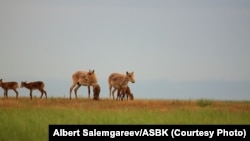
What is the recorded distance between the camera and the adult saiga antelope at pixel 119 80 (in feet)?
76.4

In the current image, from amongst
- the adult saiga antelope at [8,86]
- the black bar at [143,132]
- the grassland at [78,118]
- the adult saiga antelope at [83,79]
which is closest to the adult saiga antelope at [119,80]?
the adult saiga antelope at [83,79]

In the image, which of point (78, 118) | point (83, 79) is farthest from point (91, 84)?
point (78, 118)

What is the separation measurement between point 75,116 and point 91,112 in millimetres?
1111

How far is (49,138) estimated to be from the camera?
38.7 ft

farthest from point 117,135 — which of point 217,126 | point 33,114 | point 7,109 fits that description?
point 7,109

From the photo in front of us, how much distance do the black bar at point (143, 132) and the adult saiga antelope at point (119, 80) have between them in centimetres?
1090

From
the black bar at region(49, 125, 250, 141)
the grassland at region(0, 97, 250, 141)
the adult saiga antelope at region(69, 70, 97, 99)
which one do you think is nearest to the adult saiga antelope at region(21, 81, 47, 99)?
the adult saiga antelope at region(69, 70, 97, 99)

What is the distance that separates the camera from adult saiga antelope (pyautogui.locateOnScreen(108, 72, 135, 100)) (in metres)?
23.3

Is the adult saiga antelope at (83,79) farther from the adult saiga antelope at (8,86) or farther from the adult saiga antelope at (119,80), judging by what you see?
the adult saiga antelope at (8,86)

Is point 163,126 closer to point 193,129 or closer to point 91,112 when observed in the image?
point 193,129

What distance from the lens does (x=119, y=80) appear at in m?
24.3

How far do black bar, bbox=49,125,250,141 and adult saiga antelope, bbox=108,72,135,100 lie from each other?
10.9 m

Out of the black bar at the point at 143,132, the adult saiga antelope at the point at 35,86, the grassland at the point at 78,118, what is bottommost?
the black bar at the point at 143,132

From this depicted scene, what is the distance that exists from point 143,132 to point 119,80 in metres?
12.3
